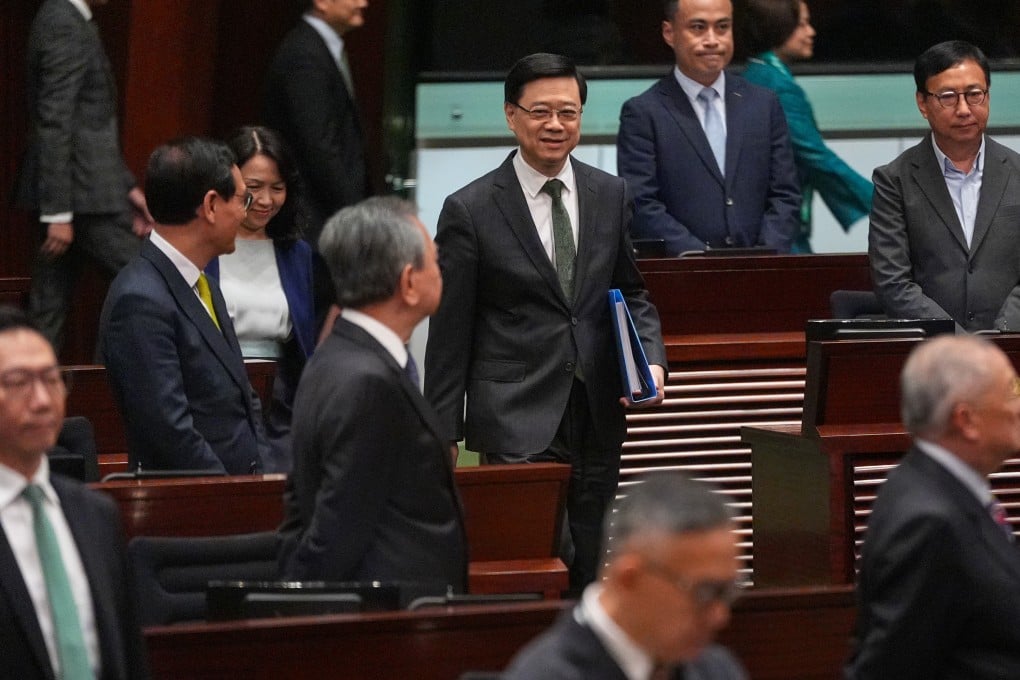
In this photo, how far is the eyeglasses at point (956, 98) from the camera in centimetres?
478

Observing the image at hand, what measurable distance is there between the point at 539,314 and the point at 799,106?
2.37 meters

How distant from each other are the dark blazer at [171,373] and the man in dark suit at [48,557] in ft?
3.65

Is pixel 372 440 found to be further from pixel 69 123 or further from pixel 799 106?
pixel 799 106

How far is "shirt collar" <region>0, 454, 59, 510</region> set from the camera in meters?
2.48

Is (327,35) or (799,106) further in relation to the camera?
(799,106)

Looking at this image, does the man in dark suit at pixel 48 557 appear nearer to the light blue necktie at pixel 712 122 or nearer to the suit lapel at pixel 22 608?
the suit lapel at pixel 22 608

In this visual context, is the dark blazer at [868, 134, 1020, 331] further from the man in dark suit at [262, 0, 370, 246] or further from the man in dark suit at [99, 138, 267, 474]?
the man in dark suit at [262, 0, 370, 246]

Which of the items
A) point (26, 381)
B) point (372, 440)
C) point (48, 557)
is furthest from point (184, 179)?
point (48, 557)

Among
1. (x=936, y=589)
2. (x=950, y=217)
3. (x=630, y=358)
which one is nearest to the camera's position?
(x=936, y=589)

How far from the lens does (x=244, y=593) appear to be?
9.33ft

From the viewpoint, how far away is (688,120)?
564 centimetres

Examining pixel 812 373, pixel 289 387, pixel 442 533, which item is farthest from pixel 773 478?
pixel 442 533

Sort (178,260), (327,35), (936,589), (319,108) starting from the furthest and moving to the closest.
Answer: (327,35), (319,108), (178,260), (936,589)

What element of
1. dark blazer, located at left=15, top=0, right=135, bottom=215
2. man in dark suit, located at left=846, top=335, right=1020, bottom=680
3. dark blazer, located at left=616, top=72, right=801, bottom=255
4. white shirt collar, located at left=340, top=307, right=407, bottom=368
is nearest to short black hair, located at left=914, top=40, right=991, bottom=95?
dark blazer, located at left=616, top=72, right=801, bottom=255
